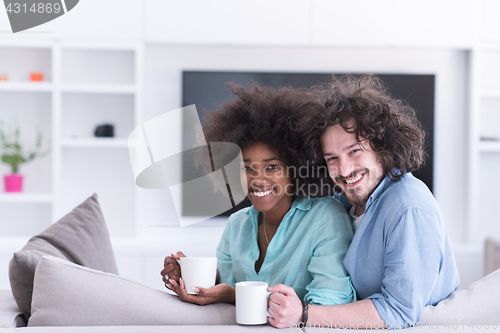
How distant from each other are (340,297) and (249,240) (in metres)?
0.45

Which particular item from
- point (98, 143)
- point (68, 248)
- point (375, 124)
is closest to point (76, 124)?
point (98, 143)

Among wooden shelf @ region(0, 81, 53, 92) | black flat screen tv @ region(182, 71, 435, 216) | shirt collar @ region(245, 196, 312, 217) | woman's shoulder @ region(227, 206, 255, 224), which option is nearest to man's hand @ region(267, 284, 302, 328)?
shirt collar @ region(245, 196, 312, 217)

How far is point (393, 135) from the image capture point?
4.06ft

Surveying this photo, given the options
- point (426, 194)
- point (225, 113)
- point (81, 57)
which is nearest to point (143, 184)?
point (81, 57)

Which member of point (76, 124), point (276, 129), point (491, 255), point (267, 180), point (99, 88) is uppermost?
point (99, 88)

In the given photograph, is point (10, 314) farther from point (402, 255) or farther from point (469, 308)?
point (469, 308)

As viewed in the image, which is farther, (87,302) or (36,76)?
(36,76)

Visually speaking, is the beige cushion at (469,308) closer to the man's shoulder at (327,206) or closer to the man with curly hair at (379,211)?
the man with curly hair at (379,211)

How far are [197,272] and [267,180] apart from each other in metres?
0.38

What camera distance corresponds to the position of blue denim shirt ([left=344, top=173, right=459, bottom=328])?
1.00 metres

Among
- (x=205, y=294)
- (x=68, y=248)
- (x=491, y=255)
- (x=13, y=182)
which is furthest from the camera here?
(x=13, y=182)

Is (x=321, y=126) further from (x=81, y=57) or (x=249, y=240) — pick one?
(x=81, y=57)

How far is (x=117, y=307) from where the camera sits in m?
0.94

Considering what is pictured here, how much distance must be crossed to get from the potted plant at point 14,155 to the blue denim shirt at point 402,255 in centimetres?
279
